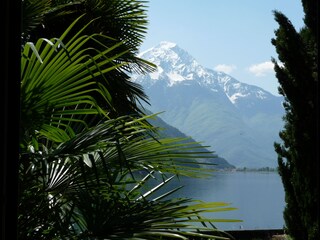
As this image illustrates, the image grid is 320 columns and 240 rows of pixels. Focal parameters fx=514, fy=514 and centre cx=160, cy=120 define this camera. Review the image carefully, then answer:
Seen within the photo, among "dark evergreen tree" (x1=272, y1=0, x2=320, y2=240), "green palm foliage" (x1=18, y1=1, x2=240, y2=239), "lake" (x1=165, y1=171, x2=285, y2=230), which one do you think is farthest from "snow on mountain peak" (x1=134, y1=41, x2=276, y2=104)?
"green palm foliage" (x1=18, y1=1, x2=240, y2=239)

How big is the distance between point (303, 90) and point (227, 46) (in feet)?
359

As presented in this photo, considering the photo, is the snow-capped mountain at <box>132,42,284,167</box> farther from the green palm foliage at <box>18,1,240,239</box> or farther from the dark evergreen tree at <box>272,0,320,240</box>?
the green palm foliage at <box>18,1,240,239</box>

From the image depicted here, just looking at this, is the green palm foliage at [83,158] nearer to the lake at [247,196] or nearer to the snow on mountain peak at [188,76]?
the lake at [247,196]

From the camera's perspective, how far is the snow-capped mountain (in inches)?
3917

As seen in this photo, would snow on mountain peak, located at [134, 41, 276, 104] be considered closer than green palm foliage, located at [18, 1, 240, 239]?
No

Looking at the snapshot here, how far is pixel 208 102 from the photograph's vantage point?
4705 inches

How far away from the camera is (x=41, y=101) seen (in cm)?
147

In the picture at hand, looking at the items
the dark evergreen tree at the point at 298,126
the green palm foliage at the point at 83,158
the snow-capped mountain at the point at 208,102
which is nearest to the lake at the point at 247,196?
the snow-capped mountain at the point at 208,102

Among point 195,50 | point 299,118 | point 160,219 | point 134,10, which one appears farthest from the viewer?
point 195,50

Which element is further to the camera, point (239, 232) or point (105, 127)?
point (239, 232)

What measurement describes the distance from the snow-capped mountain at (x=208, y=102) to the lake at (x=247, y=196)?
19781mm

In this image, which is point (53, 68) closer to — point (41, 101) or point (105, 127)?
point (41, 101)

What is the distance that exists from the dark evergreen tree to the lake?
27.9 m

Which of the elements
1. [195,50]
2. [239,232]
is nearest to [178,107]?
[195,50]
